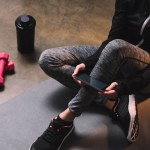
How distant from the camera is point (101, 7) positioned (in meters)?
2.12

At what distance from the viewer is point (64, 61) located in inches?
57.9

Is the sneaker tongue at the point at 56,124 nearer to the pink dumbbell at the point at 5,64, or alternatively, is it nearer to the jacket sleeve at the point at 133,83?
the jacket sleeve at the point at 133,83

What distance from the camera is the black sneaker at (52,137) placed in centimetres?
133

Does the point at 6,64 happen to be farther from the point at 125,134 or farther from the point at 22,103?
the point at 125,134

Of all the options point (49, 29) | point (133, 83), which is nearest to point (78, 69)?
point (133, 83)

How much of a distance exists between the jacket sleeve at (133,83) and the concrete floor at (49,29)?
0.95ft

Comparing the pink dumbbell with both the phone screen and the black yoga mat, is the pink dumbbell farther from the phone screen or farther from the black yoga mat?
the phone screen

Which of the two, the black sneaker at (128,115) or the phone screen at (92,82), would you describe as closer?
the phone screen at (92,82)

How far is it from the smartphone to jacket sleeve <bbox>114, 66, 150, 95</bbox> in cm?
5

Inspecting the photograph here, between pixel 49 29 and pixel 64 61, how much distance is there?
1.59 feet

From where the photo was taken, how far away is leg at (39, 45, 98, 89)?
4.79 ft

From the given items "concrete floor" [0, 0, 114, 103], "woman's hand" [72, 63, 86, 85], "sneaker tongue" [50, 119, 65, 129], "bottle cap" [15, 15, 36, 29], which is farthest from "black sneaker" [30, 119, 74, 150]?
"bottle cap" [15, 15, 36, 29]

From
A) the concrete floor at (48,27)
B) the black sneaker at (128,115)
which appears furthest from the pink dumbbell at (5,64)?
the black sneaker at (128,115)

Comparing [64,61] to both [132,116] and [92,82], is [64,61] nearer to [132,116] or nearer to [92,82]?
[92,82]
